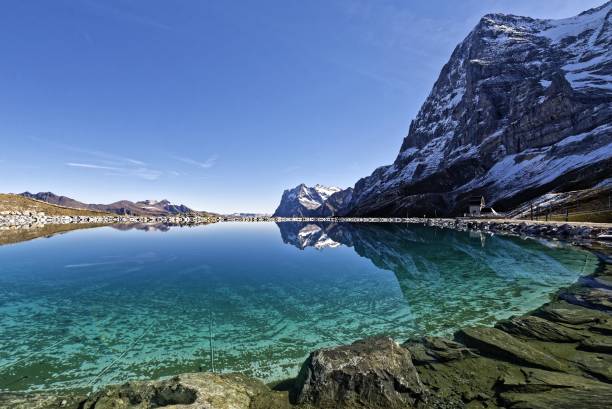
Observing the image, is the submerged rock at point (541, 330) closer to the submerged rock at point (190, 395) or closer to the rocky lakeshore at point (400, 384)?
the rocky lakeshore at point (400, 384)

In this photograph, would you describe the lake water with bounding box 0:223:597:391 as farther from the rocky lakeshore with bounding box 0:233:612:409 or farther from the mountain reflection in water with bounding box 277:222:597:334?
the rocky lakeshore with bounding box 0:233:612:409

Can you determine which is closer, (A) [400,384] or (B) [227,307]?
(A) [400,384]

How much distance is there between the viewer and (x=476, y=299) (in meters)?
→ 22.3

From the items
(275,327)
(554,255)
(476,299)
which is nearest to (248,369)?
(275,327)

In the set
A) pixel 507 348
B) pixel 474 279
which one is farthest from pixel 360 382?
pixel 474 279

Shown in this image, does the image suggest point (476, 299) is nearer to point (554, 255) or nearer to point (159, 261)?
point (554, 255)

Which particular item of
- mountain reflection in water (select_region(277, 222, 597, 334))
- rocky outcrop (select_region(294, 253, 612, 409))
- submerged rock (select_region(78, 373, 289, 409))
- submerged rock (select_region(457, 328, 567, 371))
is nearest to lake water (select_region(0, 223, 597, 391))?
mountain reflection in water (select_region(277, 222, 597, 334))

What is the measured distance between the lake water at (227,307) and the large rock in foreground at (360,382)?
3.19 m

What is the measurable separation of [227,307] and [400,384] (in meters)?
14.9

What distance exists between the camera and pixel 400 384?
9414 millimetres

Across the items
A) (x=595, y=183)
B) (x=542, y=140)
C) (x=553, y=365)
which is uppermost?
(x=542, y=140)

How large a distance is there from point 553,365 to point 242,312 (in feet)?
52.9

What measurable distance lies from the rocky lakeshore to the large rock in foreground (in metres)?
0.03

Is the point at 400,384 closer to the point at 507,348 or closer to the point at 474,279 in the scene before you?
the point at 507,348
